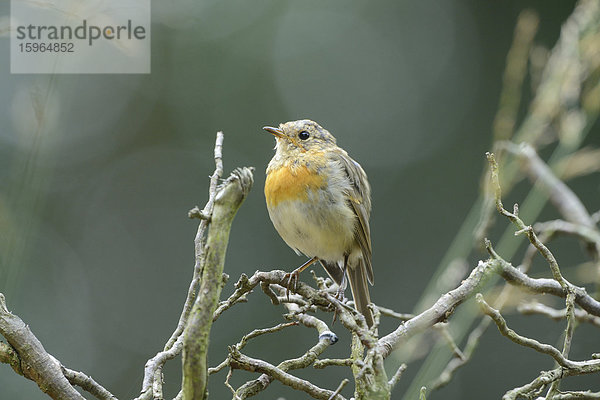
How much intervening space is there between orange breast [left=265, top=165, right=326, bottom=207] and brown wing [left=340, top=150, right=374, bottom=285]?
259 mm

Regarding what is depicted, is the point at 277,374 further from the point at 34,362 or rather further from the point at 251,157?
the point at 251,157

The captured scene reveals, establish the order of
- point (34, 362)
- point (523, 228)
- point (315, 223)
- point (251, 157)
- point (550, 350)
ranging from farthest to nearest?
point (251, 157) → point (315, 223) → point (523, 228) → point (550, 350) → point (34, 362)

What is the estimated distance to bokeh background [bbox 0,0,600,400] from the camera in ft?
20.2

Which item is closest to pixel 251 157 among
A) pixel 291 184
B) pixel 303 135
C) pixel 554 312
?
pixel 303 135

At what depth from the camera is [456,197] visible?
262 inches

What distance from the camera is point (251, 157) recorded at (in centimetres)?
674

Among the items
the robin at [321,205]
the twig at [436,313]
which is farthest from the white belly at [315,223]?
the twig at [436,313]

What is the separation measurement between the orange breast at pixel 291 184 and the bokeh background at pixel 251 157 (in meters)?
2.66

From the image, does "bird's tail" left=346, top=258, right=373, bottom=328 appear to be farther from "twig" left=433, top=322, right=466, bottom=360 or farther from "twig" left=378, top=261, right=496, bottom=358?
"twig" left=378, top=261, right=496, bottom=358

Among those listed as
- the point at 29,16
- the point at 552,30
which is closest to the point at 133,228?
the point at 29,16

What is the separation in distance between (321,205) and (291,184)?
20 centimetres

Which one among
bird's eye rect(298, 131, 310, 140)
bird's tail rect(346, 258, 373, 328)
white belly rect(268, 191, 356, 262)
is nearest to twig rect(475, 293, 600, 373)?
white belly rect(268, 191, 356, 262)

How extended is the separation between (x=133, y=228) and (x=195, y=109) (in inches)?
62.2

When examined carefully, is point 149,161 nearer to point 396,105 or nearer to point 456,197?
point 396,105
